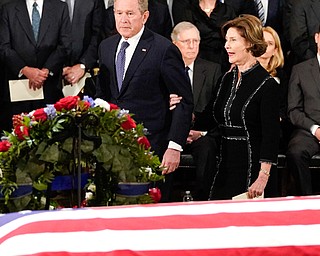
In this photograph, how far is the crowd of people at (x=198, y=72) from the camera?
5.13 metres

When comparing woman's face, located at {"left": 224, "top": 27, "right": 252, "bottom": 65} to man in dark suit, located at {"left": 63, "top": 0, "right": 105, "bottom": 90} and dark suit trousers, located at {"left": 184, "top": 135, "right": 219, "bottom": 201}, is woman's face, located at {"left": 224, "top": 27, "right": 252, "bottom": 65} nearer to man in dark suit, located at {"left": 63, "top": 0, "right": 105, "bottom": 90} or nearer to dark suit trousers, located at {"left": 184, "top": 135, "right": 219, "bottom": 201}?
dark suit trousers, located at {"left": 184, "top": 135, "right": 219, "bottom": 201}

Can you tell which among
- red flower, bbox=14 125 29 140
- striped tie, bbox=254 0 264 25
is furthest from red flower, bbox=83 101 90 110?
striped tie, bbox=254 0 264 25

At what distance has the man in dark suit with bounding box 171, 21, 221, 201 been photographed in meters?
6.11

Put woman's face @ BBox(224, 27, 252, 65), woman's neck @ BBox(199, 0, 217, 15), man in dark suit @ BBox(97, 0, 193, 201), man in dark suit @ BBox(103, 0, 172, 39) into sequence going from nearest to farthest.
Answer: man in dark suit @ BBox(97, 0, 193, 201)
woman's face @ BBox(224, 27, 252, 65)
man in dark suit @ BBox(103, 0, 172, 39)
woman's neck @ BBox(199, 0, 217, 15)

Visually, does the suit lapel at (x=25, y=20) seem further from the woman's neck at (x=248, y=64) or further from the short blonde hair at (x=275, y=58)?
the woman's neck at (x=248, y=64)

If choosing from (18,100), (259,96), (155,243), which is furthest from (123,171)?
(18,100)

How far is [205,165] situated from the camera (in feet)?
20.1

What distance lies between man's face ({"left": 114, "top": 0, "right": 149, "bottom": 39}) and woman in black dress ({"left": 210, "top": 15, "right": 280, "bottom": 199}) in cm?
62

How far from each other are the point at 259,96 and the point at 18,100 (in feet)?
7.05

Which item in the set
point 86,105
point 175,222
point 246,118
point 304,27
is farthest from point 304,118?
point 175,222

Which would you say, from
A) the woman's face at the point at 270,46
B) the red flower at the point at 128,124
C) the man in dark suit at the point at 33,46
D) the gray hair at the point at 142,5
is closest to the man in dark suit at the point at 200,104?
the woman's face at the point at 270,46

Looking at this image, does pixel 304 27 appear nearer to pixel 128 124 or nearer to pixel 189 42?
pixel 189 42

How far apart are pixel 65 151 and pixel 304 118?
132 inches

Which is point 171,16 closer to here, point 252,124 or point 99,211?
point 252,124
